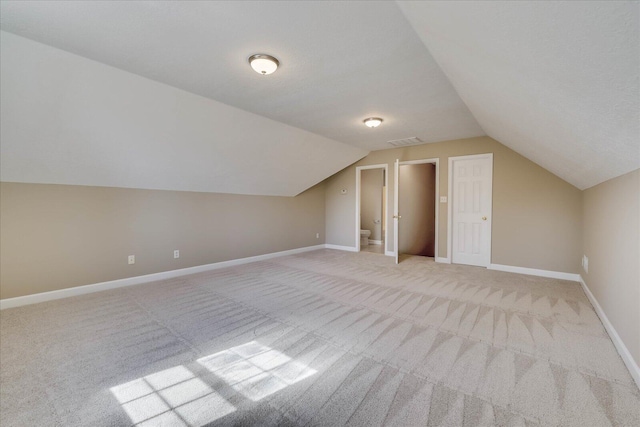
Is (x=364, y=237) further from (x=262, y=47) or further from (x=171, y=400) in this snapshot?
(x=171, y=400)

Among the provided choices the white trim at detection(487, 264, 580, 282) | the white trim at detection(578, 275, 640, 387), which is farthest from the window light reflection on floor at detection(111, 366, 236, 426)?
the white trim at detection(487, 264, 580, 282)

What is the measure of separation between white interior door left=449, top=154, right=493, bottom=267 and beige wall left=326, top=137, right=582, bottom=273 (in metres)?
0.11

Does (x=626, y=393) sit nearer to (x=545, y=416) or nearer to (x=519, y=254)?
(x=545, y=416)

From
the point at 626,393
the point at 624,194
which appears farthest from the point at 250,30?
the point at 626,393

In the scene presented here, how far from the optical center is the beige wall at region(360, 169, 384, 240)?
8039 millimetres

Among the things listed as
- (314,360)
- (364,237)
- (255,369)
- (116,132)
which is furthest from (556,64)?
(364,237)

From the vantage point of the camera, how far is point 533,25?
1.08 metres

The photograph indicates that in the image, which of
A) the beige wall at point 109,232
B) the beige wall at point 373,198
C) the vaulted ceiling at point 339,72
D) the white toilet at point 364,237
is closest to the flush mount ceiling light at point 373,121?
the vaulted ceiling at point 339,72

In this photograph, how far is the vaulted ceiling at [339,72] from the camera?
1.15m

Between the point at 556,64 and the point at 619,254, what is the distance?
1.95 meters

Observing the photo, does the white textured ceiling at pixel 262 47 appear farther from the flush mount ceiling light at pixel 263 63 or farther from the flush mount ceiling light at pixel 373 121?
the flush mount ceiling light at pixel 373 121

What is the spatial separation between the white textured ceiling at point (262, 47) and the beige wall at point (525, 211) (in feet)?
6.03

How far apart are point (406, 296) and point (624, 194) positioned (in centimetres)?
216

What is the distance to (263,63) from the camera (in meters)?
2.27
